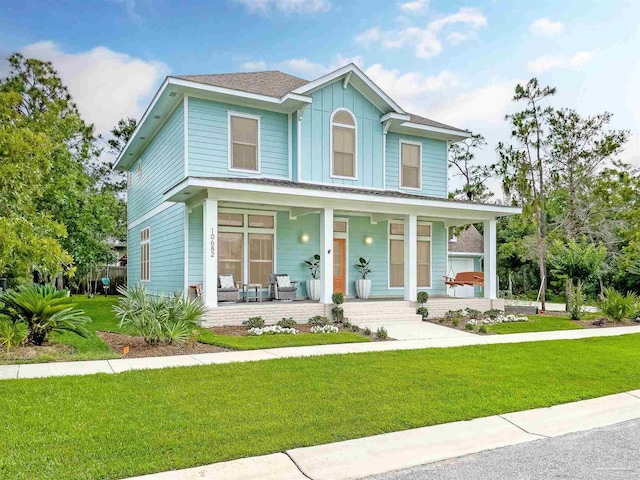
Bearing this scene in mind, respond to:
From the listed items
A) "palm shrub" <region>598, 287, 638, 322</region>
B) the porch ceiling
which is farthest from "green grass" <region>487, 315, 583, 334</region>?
the porch ceiling

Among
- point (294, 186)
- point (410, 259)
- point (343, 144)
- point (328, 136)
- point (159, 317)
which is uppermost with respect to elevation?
point (328, 136)

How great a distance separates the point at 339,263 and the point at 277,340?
6.71 metres

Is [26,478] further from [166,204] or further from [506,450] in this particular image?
[166,204]

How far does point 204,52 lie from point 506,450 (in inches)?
721

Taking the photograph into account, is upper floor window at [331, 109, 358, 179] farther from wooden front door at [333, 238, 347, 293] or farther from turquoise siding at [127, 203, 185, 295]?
turquoise siding at [127, 203, 185, 295]

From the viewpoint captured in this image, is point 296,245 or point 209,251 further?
point 296,245

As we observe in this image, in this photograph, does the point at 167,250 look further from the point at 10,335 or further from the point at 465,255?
the point at 465,255

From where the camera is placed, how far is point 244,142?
47.6 feet

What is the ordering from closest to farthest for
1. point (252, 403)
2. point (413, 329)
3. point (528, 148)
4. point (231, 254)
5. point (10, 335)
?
point (252, 403), point (10, 335), point (413, 329), point (231, 254), point (528, 148)

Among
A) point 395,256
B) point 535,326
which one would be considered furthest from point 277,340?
point 395,256

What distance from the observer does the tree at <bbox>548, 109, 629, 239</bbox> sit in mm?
21359

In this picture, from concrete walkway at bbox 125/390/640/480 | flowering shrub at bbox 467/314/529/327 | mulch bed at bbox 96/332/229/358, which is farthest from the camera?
flowering shrub at bbox 467/314/529/327

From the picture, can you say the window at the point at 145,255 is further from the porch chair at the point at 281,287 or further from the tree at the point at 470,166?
the tree at the point at 470,166

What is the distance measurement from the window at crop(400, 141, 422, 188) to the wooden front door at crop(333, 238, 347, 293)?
2968 mm
